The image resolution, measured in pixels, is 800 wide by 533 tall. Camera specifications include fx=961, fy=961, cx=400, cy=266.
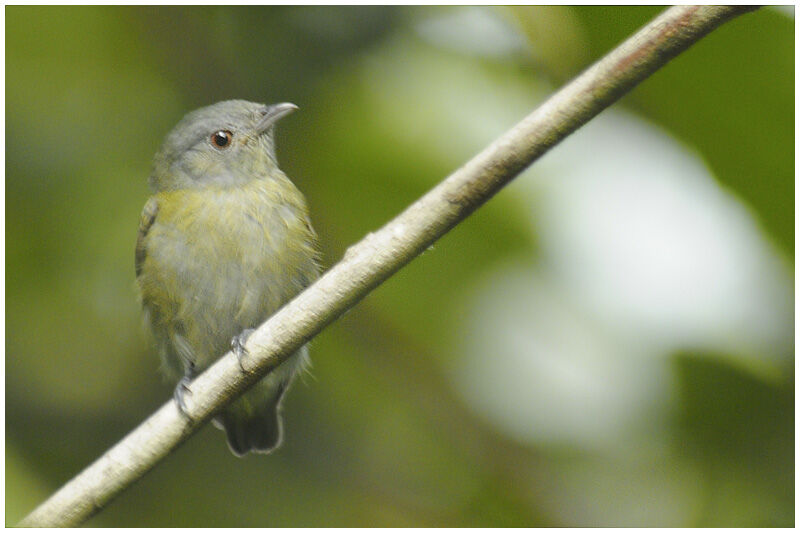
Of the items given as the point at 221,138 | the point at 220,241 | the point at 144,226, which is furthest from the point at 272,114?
the point at 144,226

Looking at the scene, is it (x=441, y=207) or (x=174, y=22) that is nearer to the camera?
(x=441, y=207)

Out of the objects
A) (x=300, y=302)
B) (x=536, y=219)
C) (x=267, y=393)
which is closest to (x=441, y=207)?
(x=300, y=302)

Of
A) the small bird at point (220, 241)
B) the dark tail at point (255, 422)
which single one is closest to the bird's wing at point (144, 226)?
the small bird at point (220, 241)

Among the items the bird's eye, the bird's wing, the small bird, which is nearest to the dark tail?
the small bird

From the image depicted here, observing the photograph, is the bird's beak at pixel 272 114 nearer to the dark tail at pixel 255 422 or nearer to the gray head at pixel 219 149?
the gray head at pixel 219 149

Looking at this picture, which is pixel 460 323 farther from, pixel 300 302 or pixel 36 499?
pixel 36 499

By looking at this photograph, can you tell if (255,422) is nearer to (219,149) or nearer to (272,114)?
(219,149)

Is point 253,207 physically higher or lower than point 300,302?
higher
